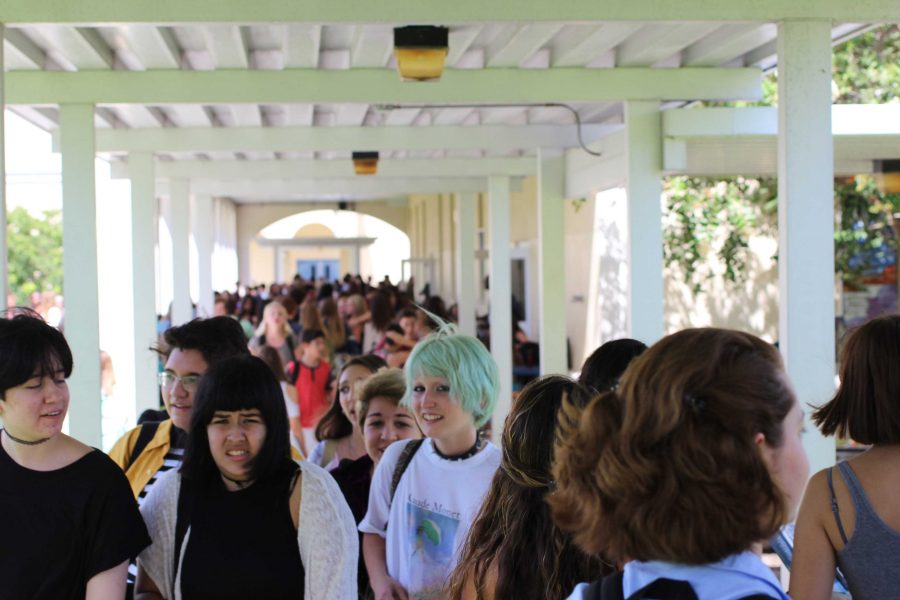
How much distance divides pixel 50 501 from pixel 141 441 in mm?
854

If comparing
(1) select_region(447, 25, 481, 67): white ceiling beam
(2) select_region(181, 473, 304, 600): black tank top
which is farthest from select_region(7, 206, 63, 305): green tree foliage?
(2) select_region(181, 473, 304, 600): black tank top

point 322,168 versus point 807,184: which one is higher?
point 322,168

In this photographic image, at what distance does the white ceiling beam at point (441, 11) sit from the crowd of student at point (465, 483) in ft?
5.57

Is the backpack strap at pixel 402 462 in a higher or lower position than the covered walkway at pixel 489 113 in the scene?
lower

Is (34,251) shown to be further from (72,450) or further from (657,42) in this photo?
(72,450)

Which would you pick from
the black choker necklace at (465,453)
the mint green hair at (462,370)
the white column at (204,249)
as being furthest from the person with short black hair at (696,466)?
the white column at (204,249)

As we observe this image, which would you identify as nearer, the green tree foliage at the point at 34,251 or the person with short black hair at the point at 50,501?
the person with short black hair at the point at 50,501

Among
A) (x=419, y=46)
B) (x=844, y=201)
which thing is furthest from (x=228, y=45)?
(x=844, y=201)

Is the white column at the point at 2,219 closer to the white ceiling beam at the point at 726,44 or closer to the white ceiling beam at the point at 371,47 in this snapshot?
the white ceiling beam at the point at 371,47

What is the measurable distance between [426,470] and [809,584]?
122cm

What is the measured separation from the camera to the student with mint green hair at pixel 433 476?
3.22 metres

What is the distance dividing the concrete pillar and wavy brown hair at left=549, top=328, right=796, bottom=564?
355 inches

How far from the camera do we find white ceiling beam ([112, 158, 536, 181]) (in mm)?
12727

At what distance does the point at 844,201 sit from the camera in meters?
11.9
